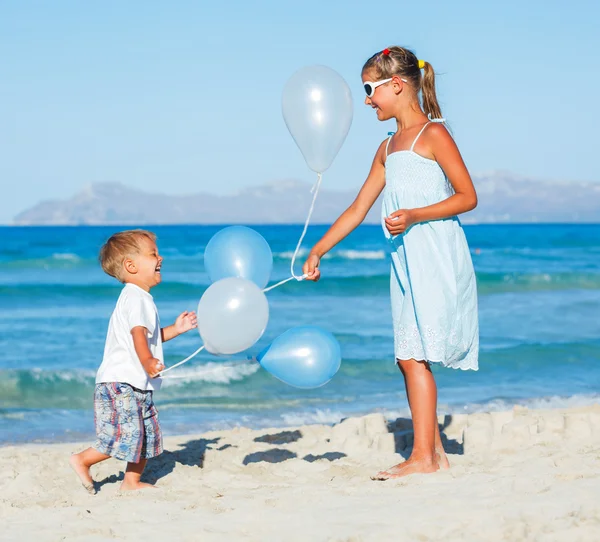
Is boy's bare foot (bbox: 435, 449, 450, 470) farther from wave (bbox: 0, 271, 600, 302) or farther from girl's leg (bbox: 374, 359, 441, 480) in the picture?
wave (bbox: 0, 271, 600, 302)

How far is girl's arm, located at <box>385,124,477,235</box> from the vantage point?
11.8 ft

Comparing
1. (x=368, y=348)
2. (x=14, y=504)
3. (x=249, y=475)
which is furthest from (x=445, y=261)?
(x=368, y=348)

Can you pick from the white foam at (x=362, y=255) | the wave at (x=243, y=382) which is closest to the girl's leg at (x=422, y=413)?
the wave at (x=243, y=382)

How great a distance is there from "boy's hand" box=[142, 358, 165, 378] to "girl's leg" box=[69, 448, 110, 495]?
1.65 feet

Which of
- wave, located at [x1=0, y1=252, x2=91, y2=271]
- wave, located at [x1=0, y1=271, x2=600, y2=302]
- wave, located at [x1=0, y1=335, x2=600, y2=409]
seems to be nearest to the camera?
wave, located at [x1=0, y1=335, x2=600, y2=409]

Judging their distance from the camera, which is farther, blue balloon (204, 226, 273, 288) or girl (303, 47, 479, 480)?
blue balloon (204, 226, 273, 288)

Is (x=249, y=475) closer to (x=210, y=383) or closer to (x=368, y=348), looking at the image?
(x=210, y=383)

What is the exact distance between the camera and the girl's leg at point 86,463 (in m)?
3.90

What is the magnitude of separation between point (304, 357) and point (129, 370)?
798 mm

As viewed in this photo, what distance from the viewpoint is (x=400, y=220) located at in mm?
3549

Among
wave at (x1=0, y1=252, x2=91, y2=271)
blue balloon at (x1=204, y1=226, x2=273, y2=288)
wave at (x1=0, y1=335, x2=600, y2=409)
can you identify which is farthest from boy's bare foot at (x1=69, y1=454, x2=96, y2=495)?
wave at (x1=0, y1=252, x2=91, y2=271)

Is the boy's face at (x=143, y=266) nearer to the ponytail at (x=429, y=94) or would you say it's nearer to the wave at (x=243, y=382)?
the ponytail at (x=429, y=94)

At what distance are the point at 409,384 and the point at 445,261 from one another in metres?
0.58

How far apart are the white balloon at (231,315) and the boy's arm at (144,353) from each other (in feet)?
0.79
